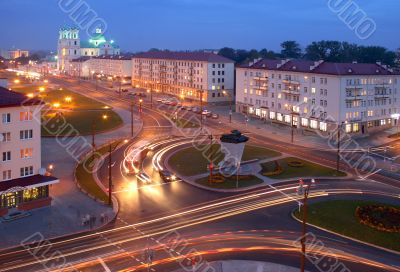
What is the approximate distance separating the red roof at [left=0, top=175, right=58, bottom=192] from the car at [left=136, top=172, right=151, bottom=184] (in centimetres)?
1153

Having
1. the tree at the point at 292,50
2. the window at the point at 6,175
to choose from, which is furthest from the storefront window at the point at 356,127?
the tree at the point at 292,50

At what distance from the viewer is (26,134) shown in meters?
45.2

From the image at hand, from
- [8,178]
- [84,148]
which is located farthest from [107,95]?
[8,178]

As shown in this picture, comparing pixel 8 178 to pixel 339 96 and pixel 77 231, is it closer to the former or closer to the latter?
pixel 77 231

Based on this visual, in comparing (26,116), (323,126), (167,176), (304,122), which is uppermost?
(26,116)

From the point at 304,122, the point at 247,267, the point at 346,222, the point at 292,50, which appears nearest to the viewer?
the point at 247,267

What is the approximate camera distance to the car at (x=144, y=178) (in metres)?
52.4

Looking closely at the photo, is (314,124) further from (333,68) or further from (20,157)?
(20,157)

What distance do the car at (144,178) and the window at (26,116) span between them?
46.7ft

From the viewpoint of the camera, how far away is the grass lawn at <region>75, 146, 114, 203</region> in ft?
153

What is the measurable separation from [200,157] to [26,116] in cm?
2550

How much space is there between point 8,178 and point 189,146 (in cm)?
3190

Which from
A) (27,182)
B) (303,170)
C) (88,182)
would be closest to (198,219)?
(88,182)

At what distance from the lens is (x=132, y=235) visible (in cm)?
3681
